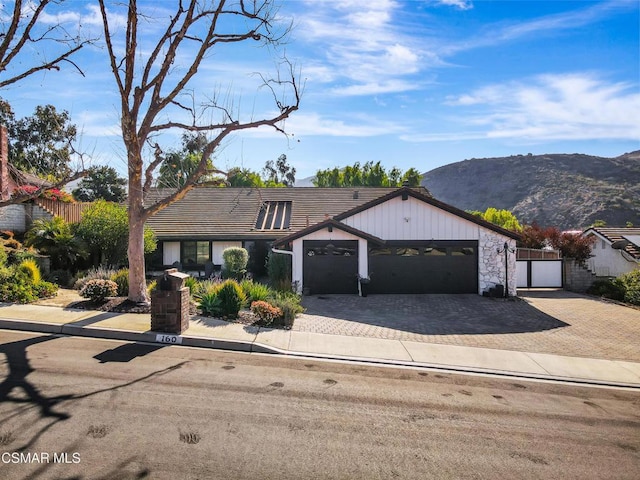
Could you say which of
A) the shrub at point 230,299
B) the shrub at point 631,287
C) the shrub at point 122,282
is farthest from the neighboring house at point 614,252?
the shrub at point 122,282

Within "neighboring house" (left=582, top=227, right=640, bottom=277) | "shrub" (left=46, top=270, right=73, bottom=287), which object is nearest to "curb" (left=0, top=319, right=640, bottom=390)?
"shrub" (left=46, top=270, right=73, bottom=287)

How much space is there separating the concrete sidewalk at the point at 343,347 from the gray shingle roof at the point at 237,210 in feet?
38.1

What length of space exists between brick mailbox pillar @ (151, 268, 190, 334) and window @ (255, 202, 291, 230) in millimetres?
13169

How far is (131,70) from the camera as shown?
41.6ft

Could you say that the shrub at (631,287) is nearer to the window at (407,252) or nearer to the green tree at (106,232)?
the window at (407,252)

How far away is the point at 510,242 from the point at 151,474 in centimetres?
1817

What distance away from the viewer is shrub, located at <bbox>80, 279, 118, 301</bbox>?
12.4 m

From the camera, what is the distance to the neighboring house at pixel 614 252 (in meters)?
23.0

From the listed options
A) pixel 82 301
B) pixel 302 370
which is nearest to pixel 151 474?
pixel 302 370

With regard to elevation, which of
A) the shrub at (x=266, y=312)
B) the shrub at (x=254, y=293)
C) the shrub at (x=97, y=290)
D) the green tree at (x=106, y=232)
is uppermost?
the green tree at (x=106, y=232)

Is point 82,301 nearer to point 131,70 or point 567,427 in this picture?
point 131,70

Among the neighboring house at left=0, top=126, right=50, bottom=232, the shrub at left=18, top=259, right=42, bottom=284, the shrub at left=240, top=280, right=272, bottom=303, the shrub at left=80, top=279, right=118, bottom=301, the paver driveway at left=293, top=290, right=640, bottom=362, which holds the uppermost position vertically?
the neighboring house at left=0, top=126, right=50, bottom=232

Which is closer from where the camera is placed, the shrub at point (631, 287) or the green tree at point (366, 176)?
the shrub at point (631, 287)

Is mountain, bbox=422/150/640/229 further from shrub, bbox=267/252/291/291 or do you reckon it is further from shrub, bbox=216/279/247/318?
shrub, bbox=216/279/247/318
